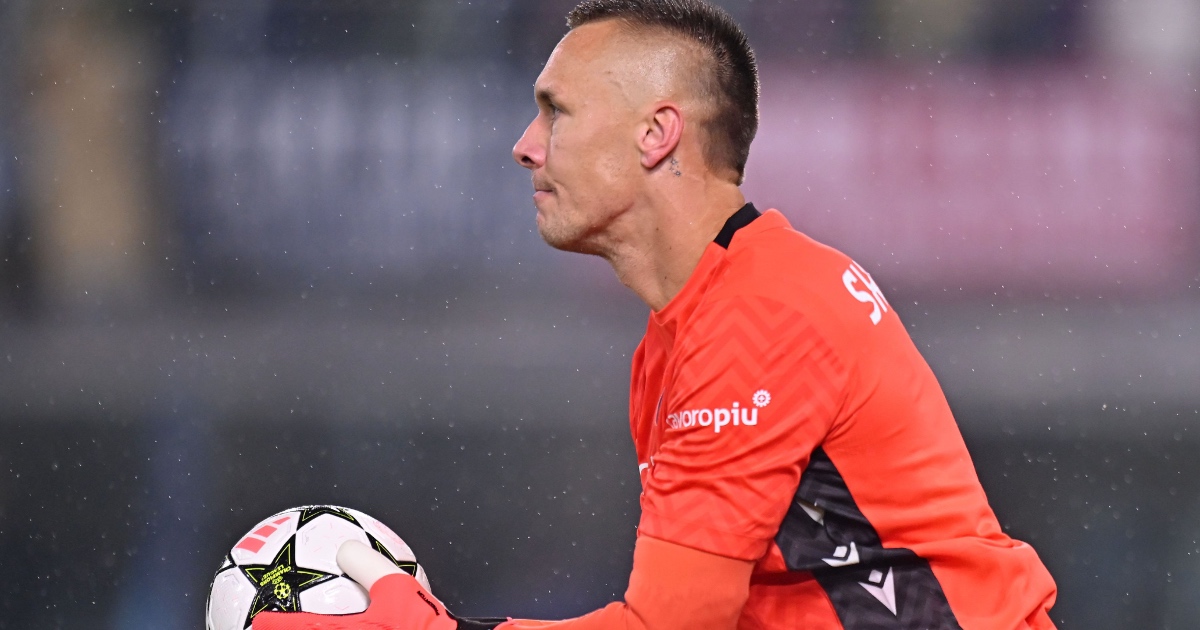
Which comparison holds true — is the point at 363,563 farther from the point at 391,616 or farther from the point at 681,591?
the point at 681,591

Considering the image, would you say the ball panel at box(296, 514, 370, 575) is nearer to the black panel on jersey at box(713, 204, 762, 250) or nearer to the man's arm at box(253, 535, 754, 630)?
the man's arm at box(253, 535, 754, 630)

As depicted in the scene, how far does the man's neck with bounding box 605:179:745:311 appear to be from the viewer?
1.23 m

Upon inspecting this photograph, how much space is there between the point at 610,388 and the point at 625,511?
0.29 m

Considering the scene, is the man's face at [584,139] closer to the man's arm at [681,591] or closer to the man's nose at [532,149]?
the man's nose at [532,149]

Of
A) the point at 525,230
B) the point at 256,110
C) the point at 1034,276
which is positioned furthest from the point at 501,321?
the point at 1034,276

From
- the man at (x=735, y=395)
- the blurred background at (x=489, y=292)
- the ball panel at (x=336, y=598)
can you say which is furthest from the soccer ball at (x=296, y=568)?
the blurred background at (x=489, y=292)

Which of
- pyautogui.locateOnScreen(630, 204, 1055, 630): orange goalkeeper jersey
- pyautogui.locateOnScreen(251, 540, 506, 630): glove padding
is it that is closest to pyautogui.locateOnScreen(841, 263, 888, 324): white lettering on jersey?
pyautogui.locateOnScreen(630, 204, 1055, 630): orange goalkeeper jersey

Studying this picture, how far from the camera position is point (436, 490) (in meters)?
2.54

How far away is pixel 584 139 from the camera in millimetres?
1229

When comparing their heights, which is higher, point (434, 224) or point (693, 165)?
point (693, 165)

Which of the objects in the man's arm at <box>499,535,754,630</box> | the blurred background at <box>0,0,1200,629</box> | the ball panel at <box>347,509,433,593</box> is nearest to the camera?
the man's arm at <box>499,535,754,630</box>

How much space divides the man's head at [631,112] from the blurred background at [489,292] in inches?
52.9

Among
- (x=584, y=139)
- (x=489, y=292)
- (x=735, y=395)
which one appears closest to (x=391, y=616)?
(x=735, y=395)

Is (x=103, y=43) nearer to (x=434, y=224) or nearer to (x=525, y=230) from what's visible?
(x=434, y=224)
